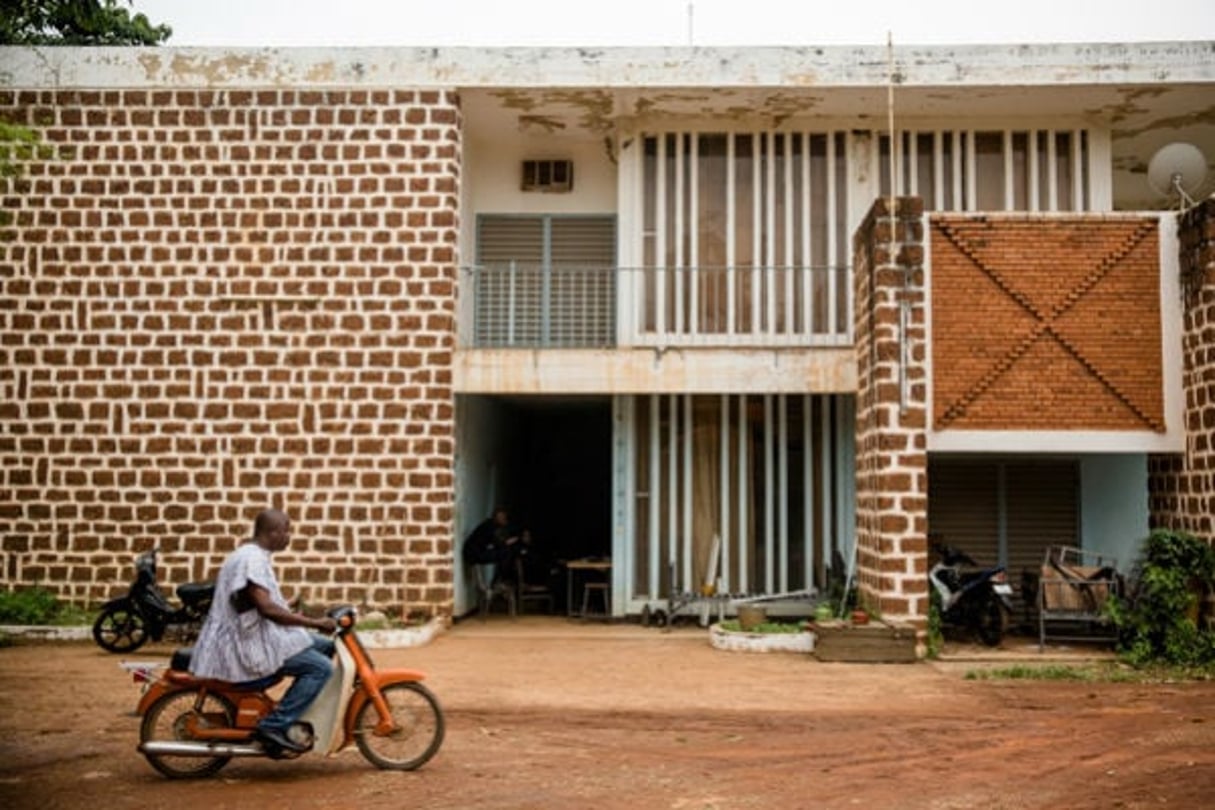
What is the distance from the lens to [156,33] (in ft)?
69.3

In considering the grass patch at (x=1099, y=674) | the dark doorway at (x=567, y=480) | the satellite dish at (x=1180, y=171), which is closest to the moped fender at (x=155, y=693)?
the grass patch at (x=1099, y=674)

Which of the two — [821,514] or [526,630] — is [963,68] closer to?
[821,514]

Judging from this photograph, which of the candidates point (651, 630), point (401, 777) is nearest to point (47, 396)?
point (651, 630)

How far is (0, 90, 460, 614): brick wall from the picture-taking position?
498 inches

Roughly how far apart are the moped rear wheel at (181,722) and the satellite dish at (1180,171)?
1032cm

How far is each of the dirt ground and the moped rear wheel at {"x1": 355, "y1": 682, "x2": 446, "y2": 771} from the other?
3.8 inches

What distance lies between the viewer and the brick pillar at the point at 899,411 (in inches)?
440

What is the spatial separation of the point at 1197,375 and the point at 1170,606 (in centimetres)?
218

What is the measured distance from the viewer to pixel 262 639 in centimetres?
639

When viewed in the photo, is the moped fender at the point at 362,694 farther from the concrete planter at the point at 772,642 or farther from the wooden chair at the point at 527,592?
the wooden chair at the point at 527,592

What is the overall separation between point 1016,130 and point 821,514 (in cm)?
502

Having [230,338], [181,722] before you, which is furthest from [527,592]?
[181,722]

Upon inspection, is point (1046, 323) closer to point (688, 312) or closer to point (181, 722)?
point (688, 312)

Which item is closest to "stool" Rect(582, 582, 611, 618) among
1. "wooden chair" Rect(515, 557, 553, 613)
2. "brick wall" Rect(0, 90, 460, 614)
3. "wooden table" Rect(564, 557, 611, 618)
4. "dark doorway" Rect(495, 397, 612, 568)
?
"wooden table" Rect(564, 557, 611, 618)
